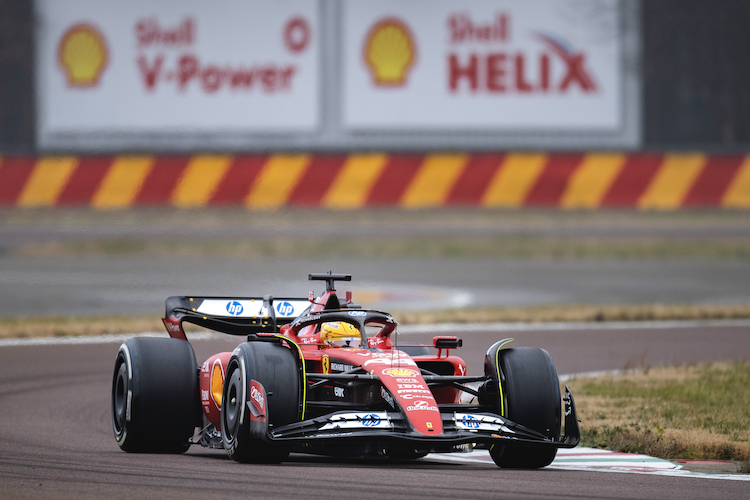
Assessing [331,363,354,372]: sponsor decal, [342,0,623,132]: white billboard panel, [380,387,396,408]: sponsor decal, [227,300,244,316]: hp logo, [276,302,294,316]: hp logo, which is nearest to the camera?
[380,387,396,408]: sponsor decal

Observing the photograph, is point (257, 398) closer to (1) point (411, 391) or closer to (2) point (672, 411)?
(1) point (411, 391)

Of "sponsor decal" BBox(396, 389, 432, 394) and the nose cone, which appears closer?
the nose cone

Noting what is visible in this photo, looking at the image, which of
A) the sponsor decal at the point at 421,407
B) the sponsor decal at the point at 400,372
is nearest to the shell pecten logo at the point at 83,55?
the sponsor decal at the point at 400,372

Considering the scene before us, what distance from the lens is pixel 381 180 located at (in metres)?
20.1

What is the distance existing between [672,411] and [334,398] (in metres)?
2.96

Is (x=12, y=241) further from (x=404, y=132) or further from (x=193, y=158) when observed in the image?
(x=404, y=132)

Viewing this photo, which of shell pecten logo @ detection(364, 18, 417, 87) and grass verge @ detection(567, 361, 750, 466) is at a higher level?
shell pecten logo @ detection(364, 18, 417, 87)

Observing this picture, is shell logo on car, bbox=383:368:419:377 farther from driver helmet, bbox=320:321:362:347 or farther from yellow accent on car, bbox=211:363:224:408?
yellow accent on car, bbox=211:363:224:408

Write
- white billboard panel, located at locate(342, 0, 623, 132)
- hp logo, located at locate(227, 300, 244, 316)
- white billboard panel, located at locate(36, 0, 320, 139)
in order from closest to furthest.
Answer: hp logo, located at locate(227, 300, 244, 316) → white billboard panel, located at locate(36, 0, 320, 139) → white billboard panel, located at locate(342, 0, 623, 132)

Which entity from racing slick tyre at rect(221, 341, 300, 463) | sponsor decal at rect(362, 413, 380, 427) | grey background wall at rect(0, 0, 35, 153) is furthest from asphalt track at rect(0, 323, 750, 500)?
→ grey background wall at rect(0, 0, 35, 153)

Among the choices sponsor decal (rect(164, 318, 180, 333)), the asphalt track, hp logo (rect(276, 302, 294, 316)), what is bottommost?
the asphalt track

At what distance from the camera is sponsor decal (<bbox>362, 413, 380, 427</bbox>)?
720cm

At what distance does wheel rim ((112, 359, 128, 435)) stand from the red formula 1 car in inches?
0.4

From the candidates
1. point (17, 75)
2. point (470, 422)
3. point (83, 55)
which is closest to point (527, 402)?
point (470, 422)
